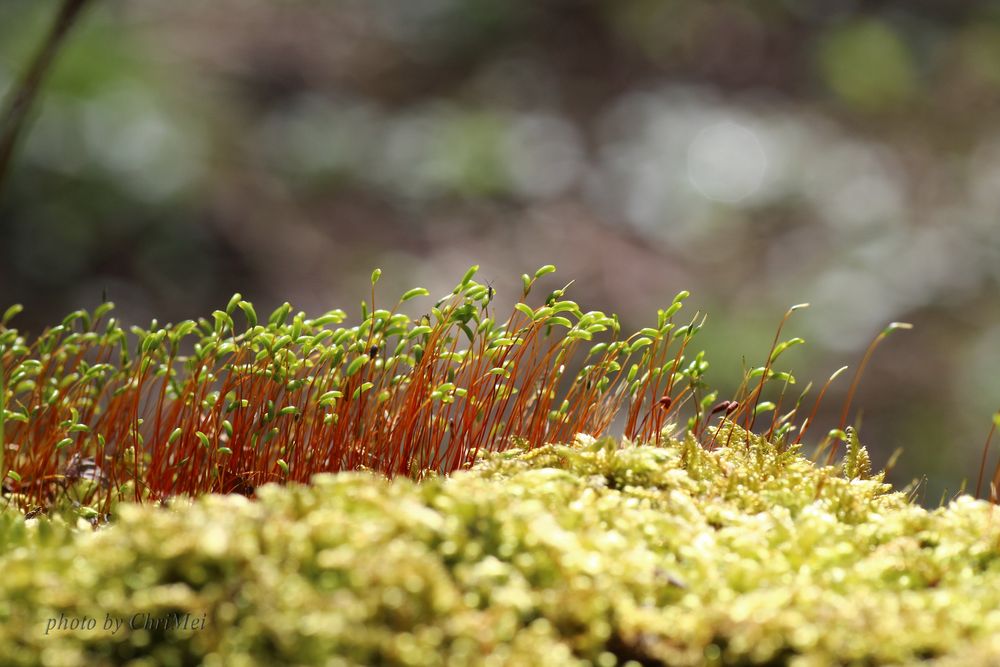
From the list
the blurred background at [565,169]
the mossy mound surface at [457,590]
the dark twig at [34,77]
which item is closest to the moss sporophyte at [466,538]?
the mossy mound surface at [457,590]

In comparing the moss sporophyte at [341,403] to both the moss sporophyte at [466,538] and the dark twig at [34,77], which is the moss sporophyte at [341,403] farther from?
the dark twig at [34,77]

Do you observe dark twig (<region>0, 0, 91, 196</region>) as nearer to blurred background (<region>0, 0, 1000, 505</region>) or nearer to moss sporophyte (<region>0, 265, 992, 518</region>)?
moss sporophyte (<region>0, 265, 992, 518</region>)

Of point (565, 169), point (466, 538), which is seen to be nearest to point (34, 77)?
point (466, 538)

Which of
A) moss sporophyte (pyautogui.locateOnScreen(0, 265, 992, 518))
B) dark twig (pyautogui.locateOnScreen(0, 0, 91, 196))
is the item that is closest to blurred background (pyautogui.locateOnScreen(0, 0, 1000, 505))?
moss sporophyte (pyautogui.locateOnScreen(0, 265, 992, 518))

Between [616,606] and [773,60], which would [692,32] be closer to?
[773,60]

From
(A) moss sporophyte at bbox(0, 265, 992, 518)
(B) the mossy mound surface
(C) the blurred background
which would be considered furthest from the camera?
(C) the blurred background

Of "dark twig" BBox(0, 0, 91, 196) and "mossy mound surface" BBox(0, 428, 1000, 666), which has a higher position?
"dark twig" BBox(0, 0, 91, 196)
